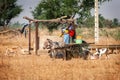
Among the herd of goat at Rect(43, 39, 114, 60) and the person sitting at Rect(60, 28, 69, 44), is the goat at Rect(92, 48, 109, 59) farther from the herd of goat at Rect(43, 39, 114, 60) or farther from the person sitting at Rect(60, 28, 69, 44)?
the person sitting at Rect(60, 28, 69, 44)

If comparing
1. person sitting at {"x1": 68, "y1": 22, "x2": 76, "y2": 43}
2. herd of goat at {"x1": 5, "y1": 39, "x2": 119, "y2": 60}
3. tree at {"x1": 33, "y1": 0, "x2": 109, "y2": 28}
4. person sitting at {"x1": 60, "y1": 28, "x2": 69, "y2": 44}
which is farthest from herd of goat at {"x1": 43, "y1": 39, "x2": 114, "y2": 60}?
tree at {"x1": 33, "y1": 0, "x2": 109, "y2": 28}

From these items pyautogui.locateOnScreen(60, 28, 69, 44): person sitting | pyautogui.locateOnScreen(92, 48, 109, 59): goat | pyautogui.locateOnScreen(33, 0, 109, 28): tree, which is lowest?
pyautogui.locateOnScreen(92, 48, 109, 59): goat

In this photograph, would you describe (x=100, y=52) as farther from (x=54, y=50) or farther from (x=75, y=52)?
(x=54, y=50)

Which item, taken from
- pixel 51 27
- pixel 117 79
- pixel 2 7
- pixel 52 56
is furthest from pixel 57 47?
pixel 2 7

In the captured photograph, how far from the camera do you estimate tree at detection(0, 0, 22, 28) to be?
165 ft

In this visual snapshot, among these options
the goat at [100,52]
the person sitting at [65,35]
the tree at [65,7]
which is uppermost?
the tree at [65,7]

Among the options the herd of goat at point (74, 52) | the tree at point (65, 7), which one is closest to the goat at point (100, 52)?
the herd of goat at point (74, 52)

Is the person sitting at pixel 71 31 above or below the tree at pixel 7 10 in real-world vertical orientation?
below

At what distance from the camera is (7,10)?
5131 centimetres

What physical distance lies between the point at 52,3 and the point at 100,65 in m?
26.7

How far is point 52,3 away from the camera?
41.8 m

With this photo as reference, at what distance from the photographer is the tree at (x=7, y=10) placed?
5038 centimetres

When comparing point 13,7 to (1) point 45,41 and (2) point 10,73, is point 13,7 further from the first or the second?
(2) point 10,73

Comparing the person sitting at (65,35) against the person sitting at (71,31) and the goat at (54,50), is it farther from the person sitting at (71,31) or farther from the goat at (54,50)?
the goat at (54,50)
